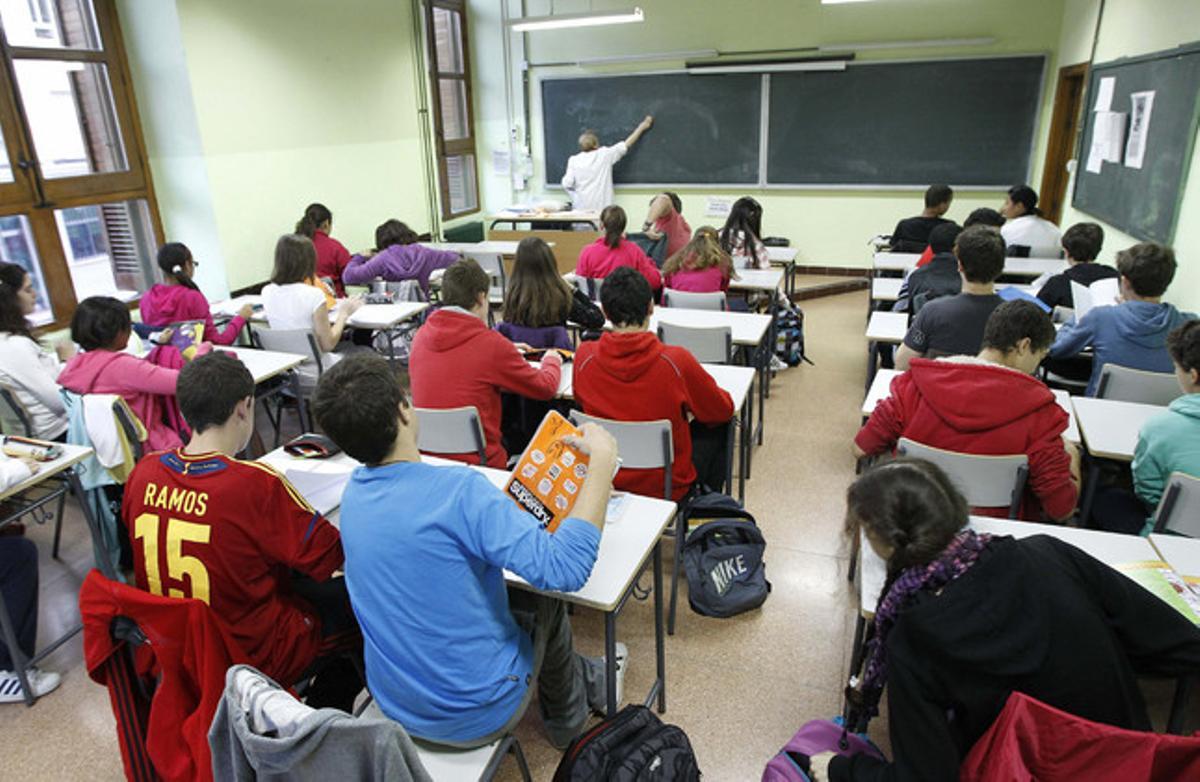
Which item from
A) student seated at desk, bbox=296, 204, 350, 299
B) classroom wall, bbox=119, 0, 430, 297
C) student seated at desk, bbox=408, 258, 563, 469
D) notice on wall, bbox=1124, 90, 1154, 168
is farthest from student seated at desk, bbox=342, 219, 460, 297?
notice on wall, bbox=1124, 90, 1154, 168

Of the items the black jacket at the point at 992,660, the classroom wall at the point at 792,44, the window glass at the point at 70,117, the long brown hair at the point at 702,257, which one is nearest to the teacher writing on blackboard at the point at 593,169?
the classroom wall at the point at 792,44

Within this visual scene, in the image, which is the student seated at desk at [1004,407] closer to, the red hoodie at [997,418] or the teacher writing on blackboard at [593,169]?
the red hoodie at [997,418]

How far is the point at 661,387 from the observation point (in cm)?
258

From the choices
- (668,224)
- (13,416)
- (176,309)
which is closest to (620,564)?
(13,416)

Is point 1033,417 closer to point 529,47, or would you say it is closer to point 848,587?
point 848,587

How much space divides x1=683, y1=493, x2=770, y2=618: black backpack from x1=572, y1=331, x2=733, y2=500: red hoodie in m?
0.25

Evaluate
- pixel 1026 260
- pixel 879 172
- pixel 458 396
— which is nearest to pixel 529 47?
pixel 879 172

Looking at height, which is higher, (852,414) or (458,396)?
(458,396)

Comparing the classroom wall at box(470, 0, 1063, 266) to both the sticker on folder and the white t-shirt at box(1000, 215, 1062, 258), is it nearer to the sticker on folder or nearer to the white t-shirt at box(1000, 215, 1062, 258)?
the white t-shirt at box(1000, 215, 1062, 258)

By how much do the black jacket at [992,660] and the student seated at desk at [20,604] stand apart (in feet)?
8.65

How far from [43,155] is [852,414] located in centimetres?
518

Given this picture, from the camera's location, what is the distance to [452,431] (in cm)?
275

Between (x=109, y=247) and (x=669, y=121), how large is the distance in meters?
5.37

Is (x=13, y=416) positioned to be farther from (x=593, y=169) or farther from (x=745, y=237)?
(x=593, y=169)
